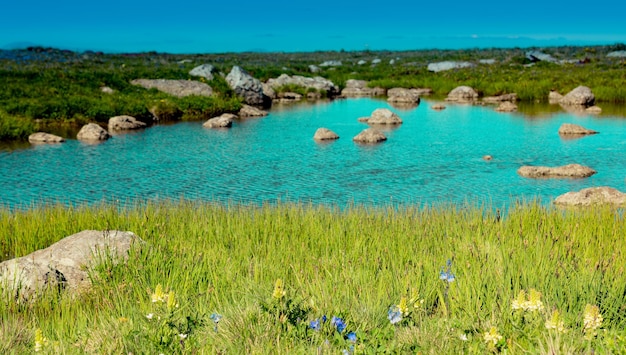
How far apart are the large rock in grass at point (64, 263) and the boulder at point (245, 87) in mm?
36468

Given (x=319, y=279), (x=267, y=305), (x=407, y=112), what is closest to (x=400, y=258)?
(x=319, y=279)

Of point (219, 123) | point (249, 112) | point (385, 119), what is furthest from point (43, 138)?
point (385, 119)

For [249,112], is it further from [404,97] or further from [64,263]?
[64,263]

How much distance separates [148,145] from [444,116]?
1727 centimetres

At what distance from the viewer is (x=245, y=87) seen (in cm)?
4538

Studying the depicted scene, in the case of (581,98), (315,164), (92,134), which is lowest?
(315,164)

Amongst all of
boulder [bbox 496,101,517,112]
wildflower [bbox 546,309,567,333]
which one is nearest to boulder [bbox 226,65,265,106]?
boulder [bbox 496,101,517,112]

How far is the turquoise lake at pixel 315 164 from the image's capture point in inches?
701

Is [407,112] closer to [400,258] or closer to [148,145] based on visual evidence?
[148,145]

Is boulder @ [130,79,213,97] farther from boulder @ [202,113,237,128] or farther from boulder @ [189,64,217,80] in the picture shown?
boulder @ [202,113,237,128]

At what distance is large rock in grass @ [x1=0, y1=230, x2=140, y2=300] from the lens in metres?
7.98

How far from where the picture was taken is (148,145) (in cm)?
2758

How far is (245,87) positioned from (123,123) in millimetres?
13815

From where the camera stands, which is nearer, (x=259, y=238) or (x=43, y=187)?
(x=259, y=238)
